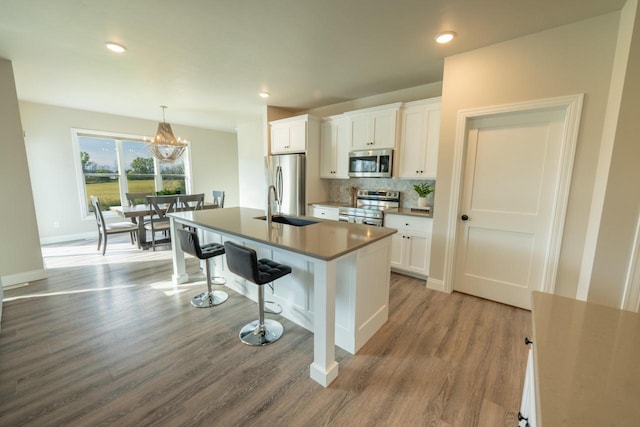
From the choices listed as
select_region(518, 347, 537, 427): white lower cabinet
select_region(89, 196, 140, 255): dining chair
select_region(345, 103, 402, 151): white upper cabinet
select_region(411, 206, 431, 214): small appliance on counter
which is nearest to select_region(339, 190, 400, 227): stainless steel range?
select_region(411, 206, 431, 214): small appliance on counter

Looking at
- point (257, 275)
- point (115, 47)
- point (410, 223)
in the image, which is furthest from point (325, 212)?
point (115, 47)

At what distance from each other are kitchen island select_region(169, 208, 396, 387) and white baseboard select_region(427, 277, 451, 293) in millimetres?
1006

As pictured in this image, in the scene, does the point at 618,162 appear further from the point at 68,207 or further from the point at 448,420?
the point at 68,207

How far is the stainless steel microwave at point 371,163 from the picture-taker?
3611mm

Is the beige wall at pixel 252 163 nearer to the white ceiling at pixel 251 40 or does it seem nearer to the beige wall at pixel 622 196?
the white ceiling at pixel 251 40

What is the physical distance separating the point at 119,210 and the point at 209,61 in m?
3.17

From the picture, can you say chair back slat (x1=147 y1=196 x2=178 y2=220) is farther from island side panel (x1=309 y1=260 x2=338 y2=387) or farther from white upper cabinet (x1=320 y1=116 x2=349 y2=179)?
island side panel (x1=309 y1=260 x2=338 y2=387)

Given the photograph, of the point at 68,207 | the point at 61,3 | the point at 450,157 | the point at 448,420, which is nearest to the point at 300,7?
the point at 61,3

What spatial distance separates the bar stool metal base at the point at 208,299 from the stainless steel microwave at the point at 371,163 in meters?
2.50

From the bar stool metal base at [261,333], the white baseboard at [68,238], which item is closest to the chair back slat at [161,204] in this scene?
the white baseboard at [68,238]

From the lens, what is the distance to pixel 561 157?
2299 mm

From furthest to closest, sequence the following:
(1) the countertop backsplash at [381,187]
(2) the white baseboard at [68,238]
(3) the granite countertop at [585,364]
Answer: (2) the white baseboard at [68,238]
(1) the countertop backsplash at [381,187]
(3) the granite countertop at [585,364]

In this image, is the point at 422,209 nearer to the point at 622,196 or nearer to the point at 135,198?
the point at 622,196

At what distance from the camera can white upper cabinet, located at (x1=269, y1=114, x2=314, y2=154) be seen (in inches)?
170
